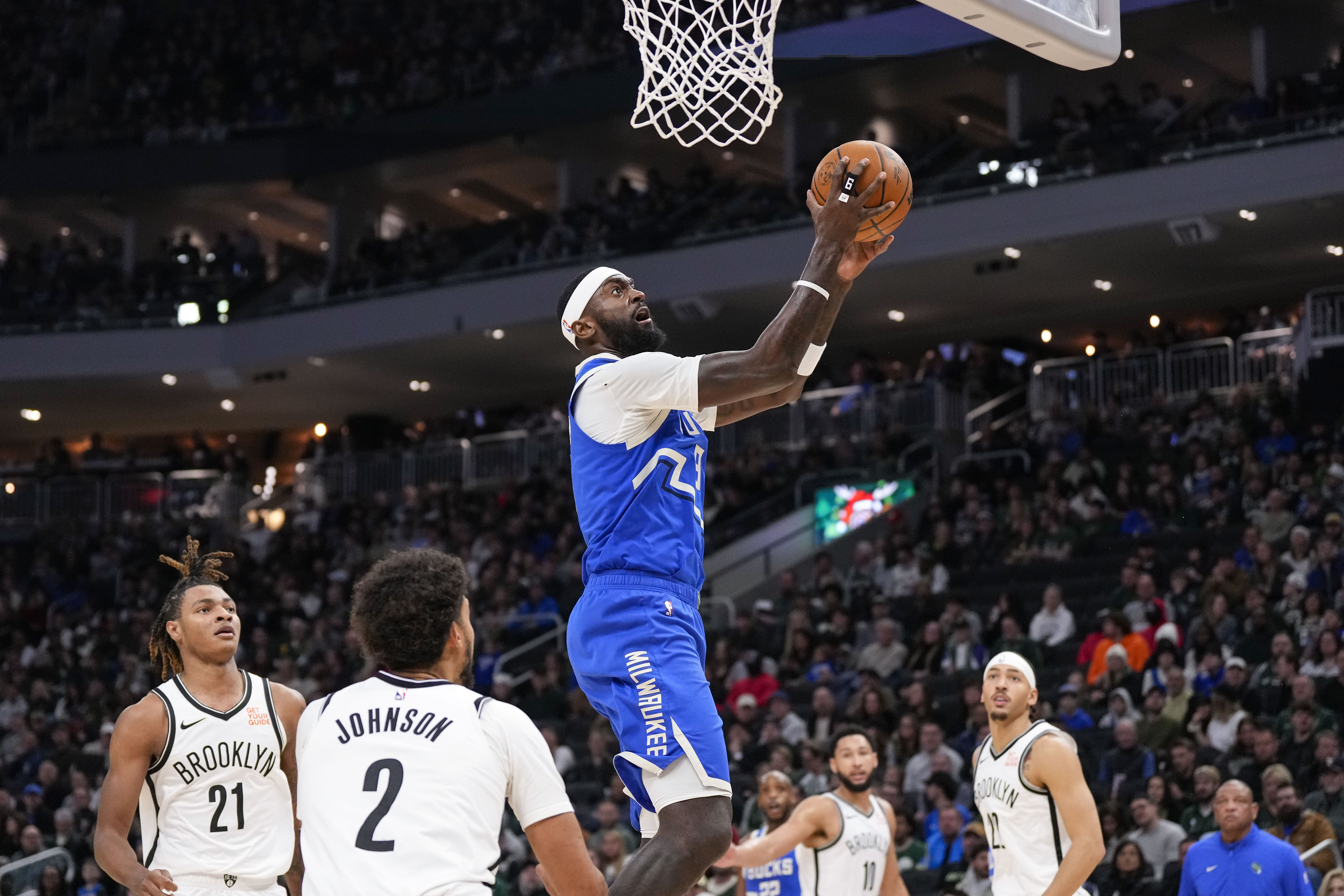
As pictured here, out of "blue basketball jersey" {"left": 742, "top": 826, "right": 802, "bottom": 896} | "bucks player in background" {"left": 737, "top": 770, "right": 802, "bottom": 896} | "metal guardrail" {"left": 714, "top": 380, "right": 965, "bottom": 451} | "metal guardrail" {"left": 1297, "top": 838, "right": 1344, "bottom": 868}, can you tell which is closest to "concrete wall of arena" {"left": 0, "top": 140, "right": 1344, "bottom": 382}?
"metal guardrail" {"left": 714, "top": 380, "right": 965, "bottom": 451}

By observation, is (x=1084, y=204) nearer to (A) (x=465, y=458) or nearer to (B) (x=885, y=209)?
(A) (x=465, y=458)

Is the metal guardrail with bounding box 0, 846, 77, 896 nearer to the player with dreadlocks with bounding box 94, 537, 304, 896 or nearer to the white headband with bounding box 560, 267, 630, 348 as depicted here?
the player with dreadlocks with bounding box 94, 537, 304, 896

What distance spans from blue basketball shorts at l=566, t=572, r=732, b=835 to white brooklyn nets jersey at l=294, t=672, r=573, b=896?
946 millimetres

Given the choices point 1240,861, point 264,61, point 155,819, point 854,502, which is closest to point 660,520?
point 155,819

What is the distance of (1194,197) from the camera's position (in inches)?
846

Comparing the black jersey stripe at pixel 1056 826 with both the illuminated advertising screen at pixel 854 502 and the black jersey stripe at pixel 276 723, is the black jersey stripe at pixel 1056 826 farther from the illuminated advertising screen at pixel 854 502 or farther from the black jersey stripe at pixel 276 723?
the illuminated advertising screen at pixel 854 502

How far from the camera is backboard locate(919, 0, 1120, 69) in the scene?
223 inches

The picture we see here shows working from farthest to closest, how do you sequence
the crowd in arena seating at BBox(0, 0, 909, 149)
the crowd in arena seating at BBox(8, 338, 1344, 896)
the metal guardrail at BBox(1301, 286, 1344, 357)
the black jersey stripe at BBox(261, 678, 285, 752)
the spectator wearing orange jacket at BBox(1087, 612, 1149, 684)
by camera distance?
the crowd in arena seating at BBox(0, 0, 909, 149) → the metal guardrail at BBox(1301, 286, 1344, 357) → the spectator wearing orange jacket at BBox(1087, 612, 1149, 684) → the crowd in arena seating at BBox(8, 338, 1344, 896) → the black jersey stripe at BBox(261, 678, 285, 752)

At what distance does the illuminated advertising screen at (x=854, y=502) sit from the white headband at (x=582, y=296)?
56.8 feet

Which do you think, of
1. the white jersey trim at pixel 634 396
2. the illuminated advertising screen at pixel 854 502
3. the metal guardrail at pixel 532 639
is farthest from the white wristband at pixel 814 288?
the illuminated advertising screen at pixel 854 502

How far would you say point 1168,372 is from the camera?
22375mm

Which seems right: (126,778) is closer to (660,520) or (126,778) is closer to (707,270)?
(660,520)

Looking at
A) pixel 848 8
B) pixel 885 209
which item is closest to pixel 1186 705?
pixel 885 209

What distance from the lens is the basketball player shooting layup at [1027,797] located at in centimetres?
747
